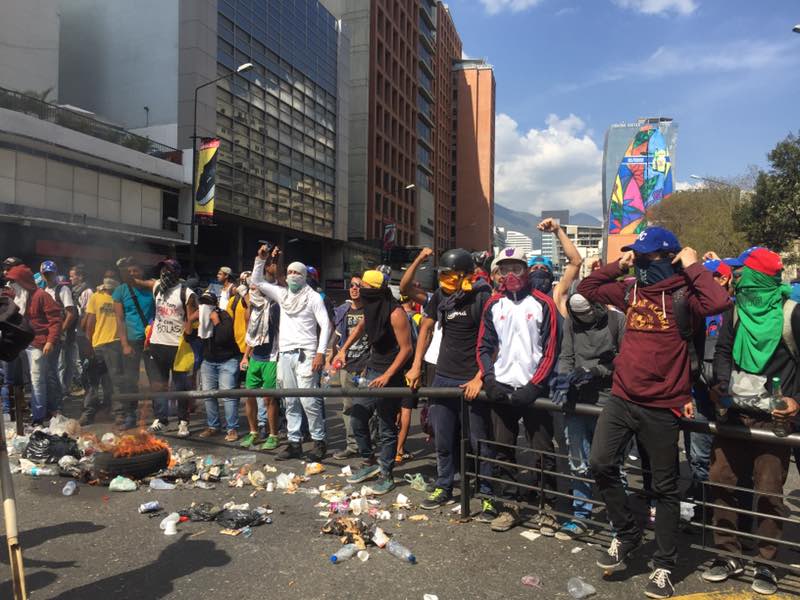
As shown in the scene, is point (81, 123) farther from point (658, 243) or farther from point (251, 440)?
point (658, 243)

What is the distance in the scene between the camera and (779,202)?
28.1 meters

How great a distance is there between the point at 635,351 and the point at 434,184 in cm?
8545

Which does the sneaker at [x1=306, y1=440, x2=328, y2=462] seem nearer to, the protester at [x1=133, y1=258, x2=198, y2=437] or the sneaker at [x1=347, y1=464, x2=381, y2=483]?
the sneaker at [x1=347, y1=464, x2=381, y2=483]

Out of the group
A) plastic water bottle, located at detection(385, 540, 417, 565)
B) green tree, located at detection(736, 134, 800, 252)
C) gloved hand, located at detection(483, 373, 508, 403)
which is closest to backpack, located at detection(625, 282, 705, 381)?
gloved hand, located at detection(483, 373, 508, 403)

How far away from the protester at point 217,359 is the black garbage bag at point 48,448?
5.03 feet

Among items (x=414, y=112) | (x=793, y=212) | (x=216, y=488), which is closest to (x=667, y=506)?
(x=216, y=488)

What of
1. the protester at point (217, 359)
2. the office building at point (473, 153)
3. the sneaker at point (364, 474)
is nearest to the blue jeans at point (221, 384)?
the protester at point (217, 359)

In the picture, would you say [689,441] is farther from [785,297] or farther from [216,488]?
[216,488]

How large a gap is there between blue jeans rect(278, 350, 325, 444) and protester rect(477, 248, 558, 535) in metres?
2.23

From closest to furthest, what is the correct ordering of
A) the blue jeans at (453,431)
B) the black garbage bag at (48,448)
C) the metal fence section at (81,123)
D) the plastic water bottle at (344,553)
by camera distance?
the plastic water bottle at (344,553) < the blue jeans at (453,431) < the black garbage bag at (48,448) < the metal fence section at (81,123)

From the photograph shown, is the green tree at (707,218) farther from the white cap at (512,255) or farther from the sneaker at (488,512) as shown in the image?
the sneaker at (488,512)

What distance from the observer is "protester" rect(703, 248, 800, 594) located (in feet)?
10.5

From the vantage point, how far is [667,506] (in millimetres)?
3184

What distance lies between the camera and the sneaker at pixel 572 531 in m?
3.78
